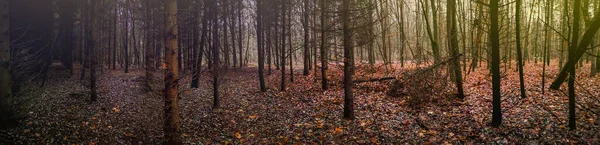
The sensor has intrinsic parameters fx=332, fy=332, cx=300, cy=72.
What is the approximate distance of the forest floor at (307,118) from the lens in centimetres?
935

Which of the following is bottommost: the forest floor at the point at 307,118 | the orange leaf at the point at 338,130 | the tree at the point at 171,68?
the orange leaf at the point at 338,130

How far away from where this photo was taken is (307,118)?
12891 millimetres

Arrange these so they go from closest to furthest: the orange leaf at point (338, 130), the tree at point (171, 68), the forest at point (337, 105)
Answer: the tree at point (171, 68) < the forest at point (337, 105) < the orange leaf at point (338, 130)

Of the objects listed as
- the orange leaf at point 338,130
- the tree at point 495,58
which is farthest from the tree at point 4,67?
the tree at point 495,58

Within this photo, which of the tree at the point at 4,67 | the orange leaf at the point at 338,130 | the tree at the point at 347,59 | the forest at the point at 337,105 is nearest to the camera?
the forest at the point at 337,105

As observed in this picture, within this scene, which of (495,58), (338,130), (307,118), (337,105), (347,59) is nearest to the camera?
(495,58)

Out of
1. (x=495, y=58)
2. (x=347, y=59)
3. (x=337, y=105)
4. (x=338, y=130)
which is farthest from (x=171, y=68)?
(x=495, y=58)

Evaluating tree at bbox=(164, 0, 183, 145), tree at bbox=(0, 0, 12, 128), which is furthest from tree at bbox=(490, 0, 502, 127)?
tree at bbox=(0, 0, 12, 128)

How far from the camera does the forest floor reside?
9.35 metres

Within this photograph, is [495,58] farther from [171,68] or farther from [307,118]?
[171,68]

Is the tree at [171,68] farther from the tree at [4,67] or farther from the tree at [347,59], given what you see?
the tree at [347,59]

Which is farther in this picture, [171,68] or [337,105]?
[337,105]

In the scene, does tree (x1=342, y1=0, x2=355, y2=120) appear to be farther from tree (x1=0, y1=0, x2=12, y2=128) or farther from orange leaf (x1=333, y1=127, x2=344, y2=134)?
tree (x1=0, y1=0, x2=12, y2=128)

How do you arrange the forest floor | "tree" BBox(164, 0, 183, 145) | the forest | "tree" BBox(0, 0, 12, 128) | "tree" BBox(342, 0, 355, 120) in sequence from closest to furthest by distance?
"tree" BBox(164, 0, 183, 145), the forest, the forest floor, "tree" BBox(0, 0, 12, 128), "tree" BBox(342, 0, 355, 120)
